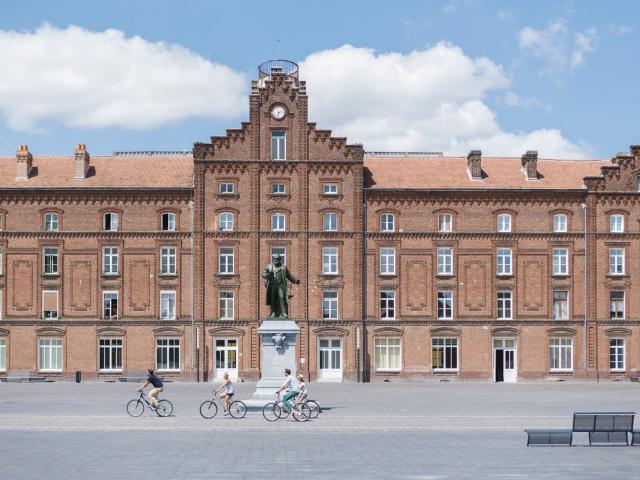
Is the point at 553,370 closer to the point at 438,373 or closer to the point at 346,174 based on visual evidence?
the point at 438,373

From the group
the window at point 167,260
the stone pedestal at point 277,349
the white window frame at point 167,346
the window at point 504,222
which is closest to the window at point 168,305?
the white window frame at point 167,346

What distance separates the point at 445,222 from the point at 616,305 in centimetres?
1397

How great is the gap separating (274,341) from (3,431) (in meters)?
12.8

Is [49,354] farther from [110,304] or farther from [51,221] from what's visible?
[51,221]

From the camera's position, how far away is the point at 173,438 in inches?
1160

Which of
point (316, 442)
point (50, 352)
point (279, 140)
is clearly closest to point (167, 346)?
point (50, 352)

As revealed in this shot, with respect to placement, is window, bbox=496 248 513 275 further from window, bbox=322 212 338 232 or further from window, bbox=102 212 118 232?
window, bbox=102 212 118 232

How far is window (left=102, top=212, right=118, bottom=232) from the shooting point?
6788cm

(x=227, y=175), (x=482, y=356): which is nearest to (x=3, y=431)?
(x=227, y=175)

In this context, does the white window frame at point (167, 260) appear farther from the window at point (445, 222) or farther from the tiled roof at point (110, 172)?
the window at point (445, 222)

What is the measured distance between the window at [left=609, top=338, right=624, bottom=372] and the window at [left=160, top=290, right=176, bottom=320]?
32.1 metres

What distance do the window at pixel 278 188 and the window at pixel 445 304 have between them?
13.7m

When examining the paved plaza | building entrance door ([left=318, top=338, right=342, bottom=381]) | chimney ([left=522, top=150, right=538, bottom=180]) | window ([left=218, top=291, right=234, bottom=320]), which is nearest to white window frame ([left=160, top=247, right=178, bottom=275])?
window ([left=218, top=291, right=234, bottom=320])

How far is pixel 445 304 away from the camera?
68.1 meters
